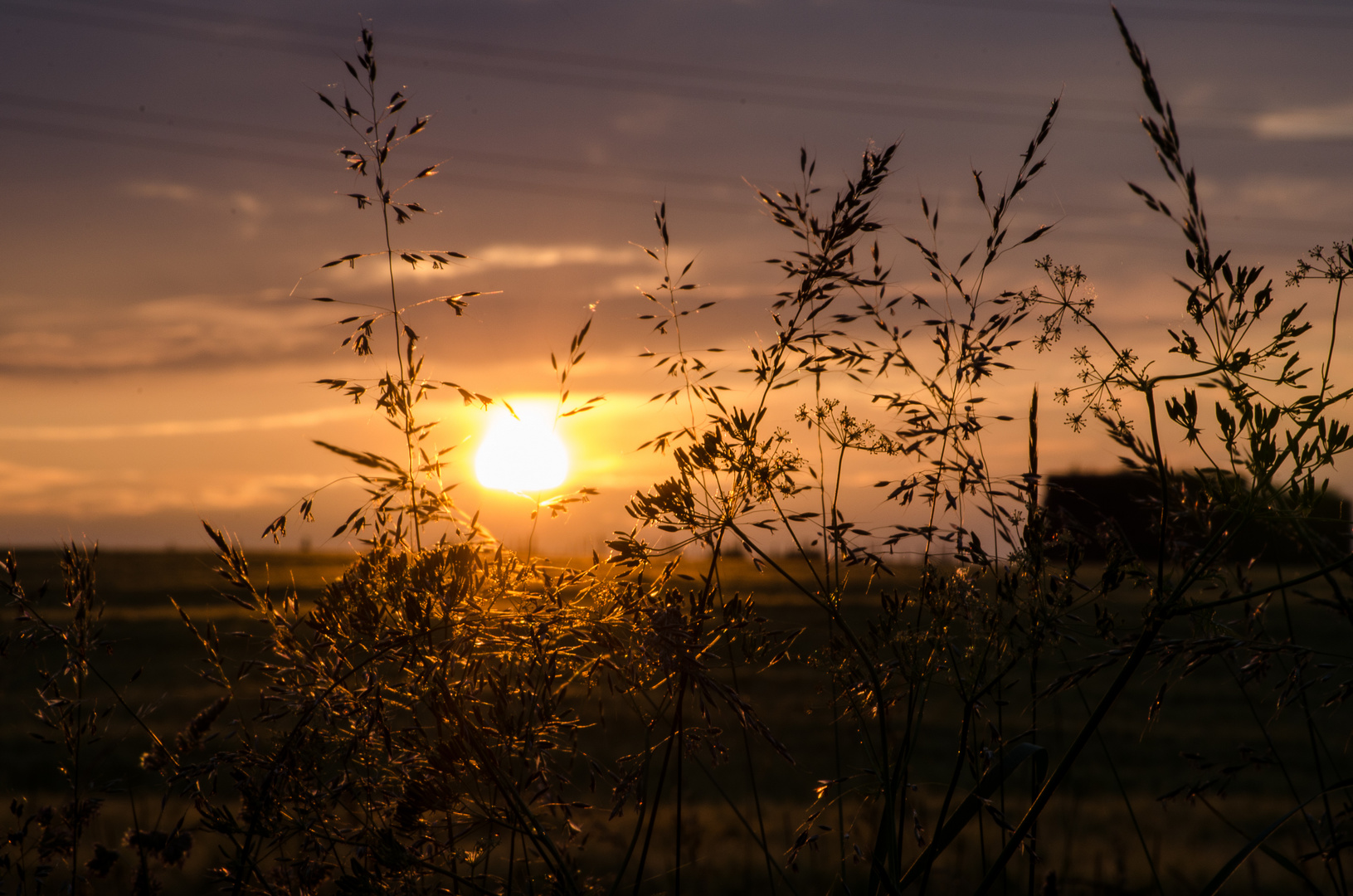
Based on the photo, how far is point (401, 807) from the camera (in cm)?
179

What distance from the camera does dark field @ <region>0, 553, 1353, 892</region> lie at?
7.67ft

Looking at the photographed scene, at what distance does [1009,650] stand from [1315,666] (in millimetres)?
582

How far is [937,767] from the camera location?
8383 millimetres

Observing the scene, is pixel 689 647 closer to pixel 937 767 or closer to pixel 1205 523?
pixel 1205 523

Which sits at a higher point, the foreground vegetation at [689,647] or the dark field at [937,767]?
the foreground vegetation at [689,647]

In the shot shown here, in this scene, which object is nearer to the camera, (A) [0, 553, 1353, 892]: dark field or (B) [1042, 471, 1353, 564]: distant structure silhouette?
(B) [1042, 471, 1353, 564]: distant structure silhouette

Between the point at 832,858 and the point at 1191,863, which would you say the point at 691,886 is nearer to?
the point at 832,858

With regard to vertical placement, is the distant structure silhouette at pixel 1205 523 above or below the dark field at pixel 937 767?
above

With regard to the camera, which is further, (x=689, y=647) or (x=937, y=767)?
(x=937, y=767)

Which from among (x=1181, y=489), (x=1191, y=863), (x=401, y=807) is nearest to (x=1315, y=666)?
(x=1181, y=489)

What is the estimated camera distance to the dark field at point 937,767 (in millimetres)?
2338

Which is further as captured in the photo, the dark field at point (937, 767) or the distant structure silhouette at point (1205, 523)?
the dark field at point (937, 767)

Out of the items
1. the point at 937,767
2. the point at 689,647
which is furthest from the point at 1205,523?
the point at 937,767

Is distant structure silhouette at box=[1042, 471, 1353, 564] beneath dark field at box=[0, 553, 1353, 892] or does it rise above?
above
